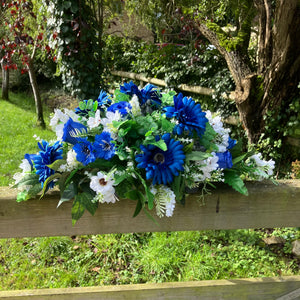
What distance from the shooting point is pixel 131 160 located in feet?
3.04

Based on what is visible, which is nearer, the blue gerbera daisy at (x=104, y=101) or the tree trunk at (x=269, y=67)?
the blue gerbera daisy at (x=104, y=101)

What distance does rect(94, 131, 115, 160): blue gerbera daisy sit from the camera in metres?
0.92

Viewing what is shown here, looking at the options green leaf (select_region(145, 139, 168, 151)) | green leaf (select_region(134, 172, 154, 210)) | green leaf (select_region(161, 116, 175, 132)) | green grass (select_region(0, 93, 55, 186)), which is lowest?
green grass (select_region(0, 93, 55, 186))

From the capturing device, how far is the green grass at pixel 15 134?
14.1ft

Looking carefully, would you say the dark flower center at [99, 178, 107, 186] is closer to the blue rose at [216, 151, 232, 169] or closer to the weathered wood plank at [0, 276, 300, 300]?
the blue rose at [216, 151, 232, 169]

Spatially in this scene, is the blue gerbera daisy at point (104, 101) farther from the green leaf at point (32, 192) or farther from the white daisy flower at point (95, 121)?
the green leaf at point (32, 192)

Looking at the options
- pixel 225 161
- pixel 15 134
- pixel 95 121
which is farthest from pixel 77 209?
pixel 15 134

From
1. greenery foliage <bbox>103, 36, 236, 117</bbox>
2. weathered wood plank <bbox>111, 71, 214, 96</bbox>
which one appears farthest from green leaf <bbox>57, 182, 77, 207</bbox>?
weathered wood plank <bbox>111, 71, 214, 96</bbox>

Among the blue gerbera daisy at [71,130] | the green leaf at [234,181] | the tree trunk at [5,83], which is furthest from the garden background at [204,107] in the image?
the tree trunk at [5,83]

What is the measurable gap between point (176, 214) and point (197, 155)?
0.28 m

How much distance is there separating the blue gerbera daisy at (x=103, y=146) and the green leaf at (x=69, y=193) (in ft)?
0.48

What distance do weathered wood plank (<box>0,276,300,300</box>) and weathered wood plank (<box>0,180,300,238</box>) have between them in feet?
1.19

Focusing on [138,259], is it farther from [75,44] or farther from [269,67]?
[75,44]

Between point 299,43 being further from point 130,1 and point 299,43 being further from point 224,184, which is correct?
point 130,1
